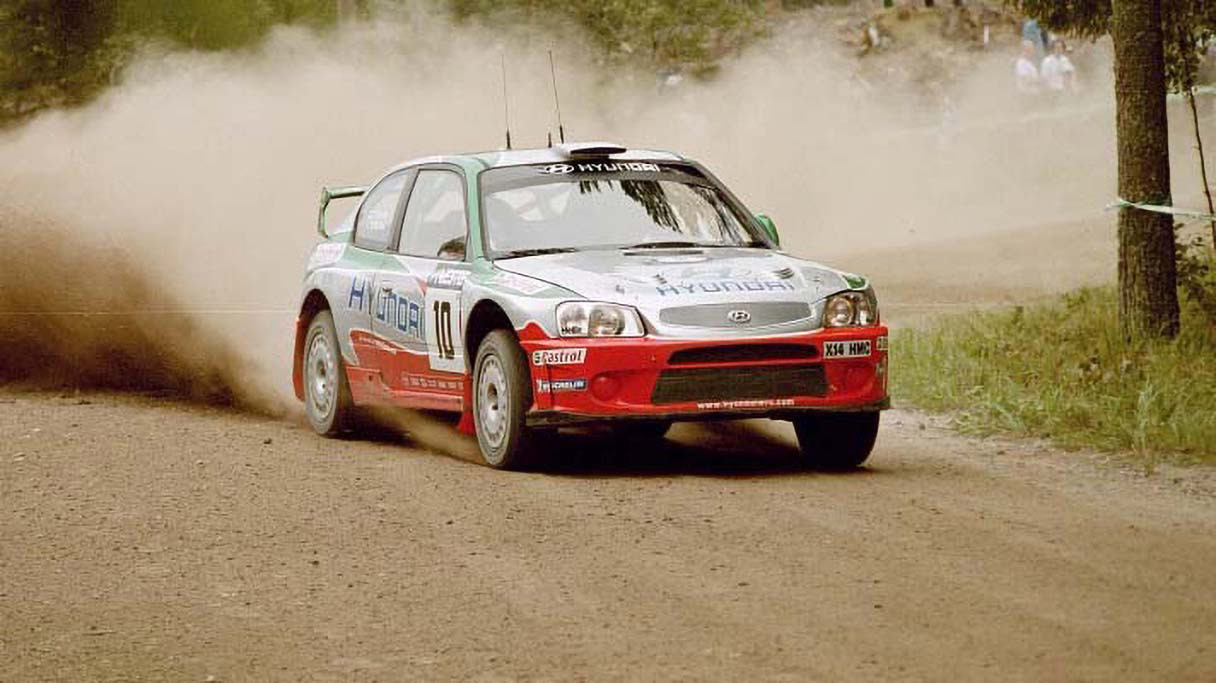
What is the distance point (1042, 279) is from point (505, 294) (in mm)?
12731

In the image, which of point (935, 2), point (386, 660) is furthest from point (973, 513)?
point (935, 2)

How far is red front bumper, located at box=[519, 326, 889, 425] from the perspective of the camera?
9891mm

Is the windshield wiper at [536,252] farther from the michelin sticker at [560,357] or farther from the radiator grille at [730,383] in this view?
the radiator grille at [730,383]

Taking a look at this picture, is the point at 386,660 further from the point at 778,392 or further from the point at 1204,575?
the point at 778,392

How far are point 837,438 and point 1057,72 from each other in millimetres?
33173

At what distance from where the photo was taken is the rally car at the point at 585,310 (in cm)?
995

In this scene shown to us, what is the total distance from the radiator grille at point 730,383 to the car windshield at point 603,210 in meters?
1.17

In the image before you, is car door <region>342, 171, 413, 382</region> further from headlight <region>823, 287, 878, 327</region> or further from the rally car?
headlight <region>823, 287, 878, 327</region>

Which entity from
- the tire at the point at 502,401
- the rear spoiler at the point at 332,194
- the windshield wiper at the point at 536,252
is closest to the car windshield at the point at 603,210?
the windshield wiper at the point at 536,252

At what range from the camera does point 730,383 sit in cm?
997

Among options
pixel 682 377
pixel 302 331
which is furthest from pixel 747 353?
pixel 302 331

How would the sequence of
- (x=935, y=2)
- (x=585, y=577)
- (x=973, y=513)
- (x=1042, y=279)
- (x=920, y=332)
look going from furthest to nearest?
(x=935, y=2)
(x=1042, y=279)
(x=920, y=332)
(x=973, y=513)
(x=585, y=577)

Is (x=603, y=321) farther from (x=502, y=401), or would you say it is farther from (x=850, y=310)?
(x=850, y=310)

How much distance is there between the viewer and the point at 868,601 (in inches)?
281
